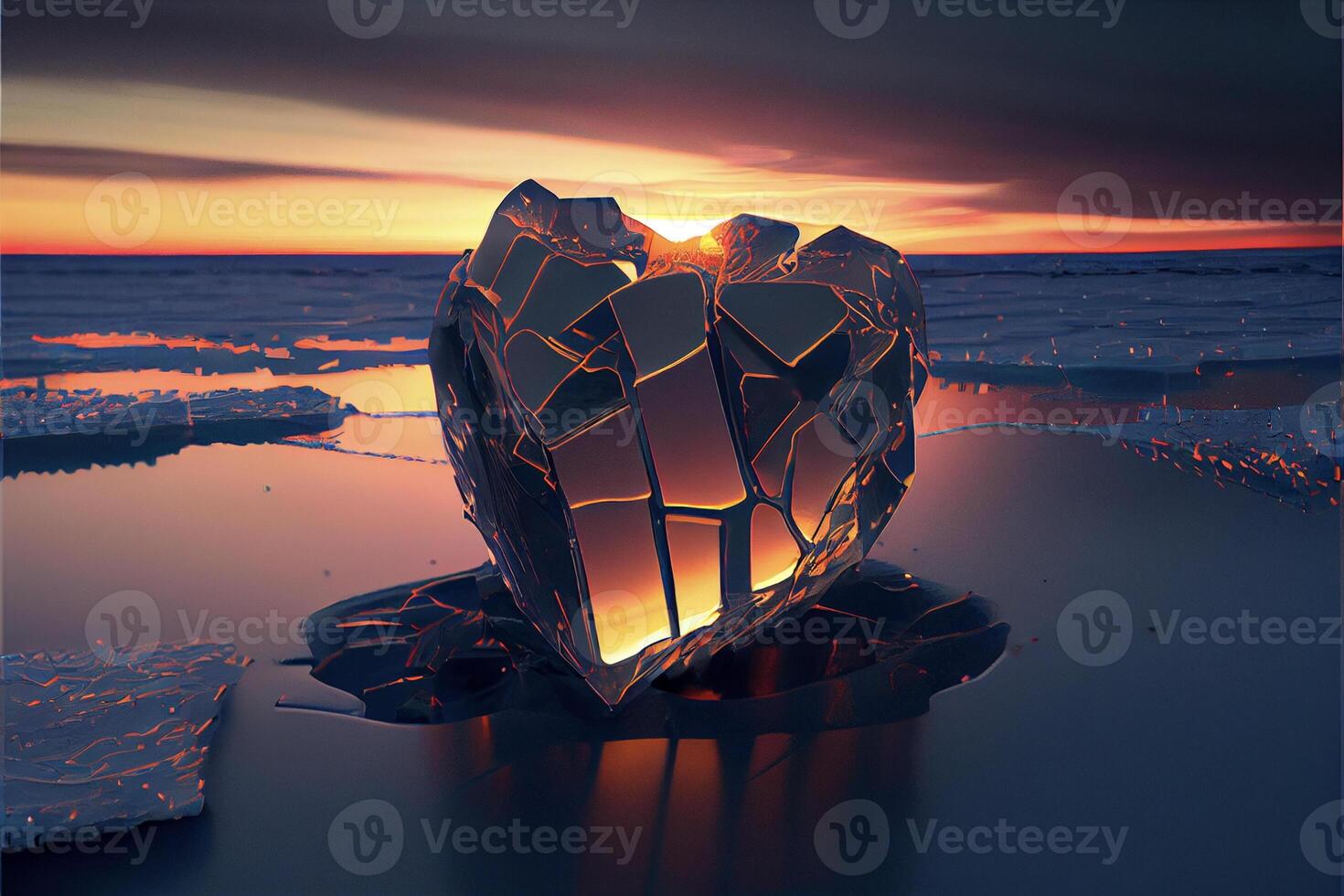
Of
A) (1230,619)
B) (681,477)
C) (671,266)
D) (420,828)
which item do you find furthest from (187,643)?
(1230,619)

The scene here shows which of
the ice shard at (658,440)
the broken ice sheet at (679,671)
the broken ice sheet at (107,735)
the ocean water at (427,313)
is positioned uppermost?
the ocean water at (427,313)

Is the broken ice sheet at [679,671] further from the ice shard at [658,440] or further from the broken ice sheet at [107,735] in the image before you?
the broken ice sheet at [107,735]

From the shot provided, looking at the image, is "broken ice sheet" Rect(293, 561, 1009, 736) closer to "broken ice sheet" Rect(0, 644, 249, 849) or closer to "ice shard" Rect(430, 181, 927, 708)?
"ice shard" Rect(430, 181, 927, 708)

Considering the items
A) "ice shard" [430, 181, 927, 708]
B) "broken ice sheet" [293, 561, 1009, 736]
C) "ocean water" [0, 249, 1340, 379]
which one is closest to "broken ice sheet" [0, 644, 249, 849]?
"broken ice sheet" [293, 561, 1009, 736]

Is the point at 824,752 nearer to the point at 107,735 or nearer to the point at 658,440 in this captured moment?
the point at 658,440

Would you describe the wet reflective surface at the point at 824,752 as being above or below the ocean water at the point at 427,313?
below

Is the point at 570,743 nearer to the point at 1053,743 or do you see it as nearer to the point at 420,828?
the point at 420,828

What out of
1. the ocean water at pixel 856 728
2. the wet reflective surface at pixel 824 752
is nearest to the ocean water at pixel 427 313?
→ the ocean water at pixel 856 728
